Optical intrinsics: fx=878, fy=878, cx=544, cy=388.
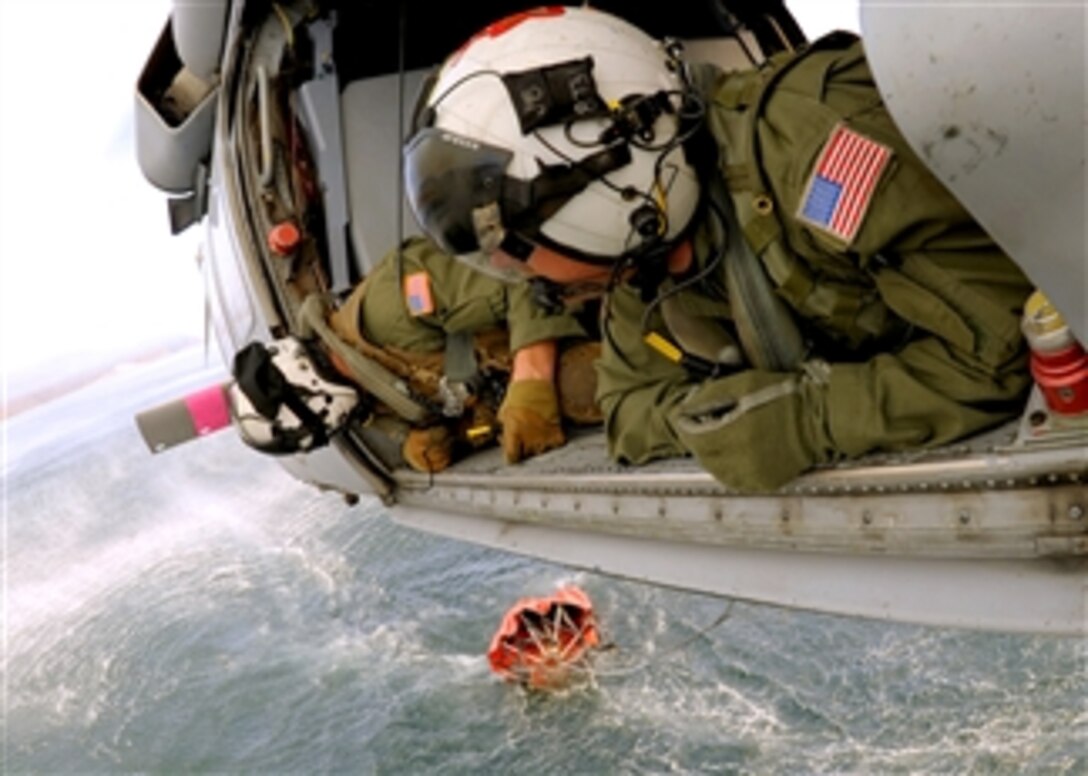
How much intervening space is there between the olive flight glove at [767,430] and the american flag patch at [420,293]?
3.94 feet

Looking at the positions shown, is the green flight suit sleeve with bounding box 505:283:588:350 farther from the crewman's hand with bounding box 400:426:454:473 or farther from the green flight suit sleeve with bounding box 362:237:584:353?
the crewman's hand with bounding box 400:426:454:473

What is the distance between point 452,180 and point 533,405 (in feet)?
3.17

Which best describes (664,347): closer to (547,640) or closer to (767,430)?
(767,430)

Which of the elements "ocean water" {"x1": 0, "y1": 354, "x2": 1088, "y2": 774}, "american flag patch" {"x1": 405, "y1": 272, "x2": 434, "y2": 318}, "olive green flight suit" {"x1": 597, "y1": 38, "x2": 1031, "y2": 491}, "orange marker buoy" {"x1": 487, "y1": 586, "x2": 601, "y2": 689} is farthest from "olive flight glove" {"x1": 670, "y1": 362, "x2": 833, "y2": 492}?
"orange marker buoy" {"x1": 487, "y1": 586, "x2": 601, "y2": 689}

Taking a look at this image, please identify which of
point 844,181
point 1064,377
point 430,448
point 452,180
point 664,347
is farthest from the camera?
point 430,448

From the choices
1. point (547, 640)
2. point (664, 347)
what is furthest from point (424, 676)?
point (664, 347)

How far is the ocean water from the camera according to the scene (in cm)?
550

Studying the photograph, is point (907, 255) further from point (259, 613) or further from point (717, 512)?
point (259, 613)

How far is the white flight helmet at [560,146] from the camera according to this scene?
1358mm

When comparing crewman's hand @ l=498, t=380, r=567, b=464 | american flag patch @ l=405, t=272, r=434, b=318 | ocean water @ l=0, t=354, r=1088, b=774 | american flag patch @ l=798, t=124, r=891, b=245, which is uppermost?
american flag patch @ l=798, t=124, r=891, b=245

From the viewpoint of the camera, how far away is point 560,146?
1370mm

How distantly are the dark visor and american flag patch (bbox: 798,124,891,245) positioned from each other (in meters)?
0.48

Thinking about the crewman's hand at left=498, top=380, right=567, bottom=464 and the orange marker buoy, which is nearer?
the crewman's hand at left=498, top=380, right=567, bottom=464

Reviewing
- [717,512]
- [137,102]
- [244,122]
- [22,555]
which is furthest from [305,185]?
[22,555]
